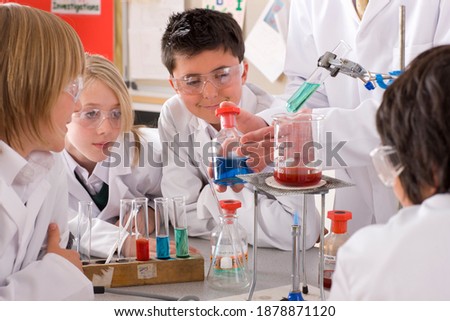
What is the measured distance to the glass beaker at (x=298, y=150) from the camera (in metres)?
1.41

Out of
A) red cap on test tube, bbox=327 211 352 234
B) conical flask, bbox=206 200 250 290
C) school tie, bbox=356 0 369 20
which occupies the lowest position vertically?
conical flask, bbox=206 200 250 290

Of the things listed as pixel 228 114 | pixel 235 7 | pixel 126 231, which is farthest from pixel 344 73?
pixel 235 7

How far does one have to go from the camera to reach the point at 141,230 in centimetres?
170

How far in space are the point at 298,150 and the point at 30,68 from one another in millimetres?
634

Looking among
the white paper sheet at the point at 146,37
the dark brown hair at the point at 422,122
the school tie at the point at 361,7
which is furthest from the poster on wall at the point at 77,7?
the dark brown hair at the point at 422,122

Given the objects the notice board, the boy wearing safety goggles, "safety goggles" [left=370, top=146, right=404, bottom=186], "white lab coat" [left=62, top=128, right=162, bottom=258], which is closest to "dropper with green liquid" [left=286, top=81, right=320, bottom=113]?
the boy wearing safety goggles

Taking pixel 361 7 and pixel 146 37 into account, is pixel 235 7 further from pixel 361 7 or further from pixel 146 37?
pixel 361 7

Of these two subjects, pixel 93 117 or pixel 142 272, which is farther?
pixel 93 117

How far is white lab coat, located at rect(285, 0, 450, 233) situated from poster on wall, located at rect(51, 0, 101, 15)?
2.45m

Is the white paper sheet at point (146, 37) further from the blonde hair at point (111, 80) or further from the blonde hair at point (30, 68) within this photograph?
the blonde hair at point (30, 68)

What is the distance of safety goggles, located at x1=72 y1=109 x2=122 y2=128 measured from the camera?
2.25 metres

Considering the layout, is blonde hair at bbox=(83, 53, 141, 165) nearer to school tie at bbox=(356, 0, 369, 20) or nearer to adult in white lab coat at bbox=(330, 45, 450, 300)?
school tie at bbox=(356, 0, 369, 20)
